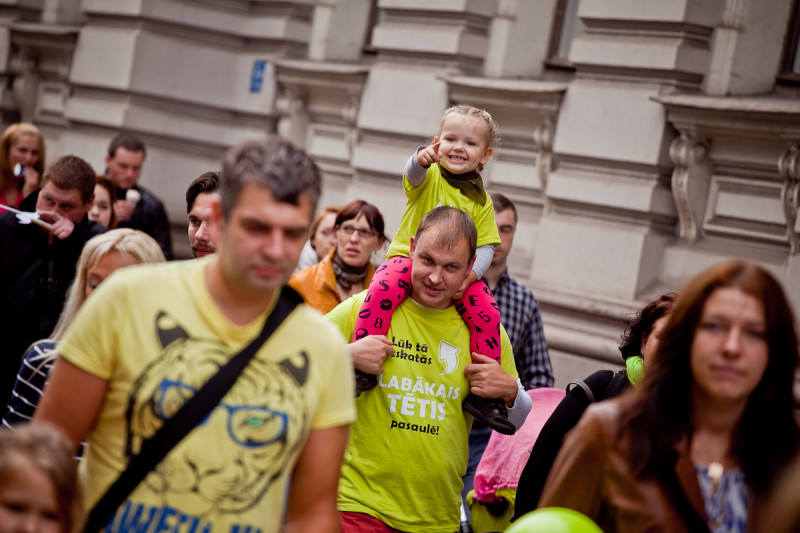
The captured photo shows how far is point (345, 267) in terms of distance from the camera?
6652 mm

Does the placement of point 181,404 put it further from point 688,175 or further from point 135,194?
point 135,194

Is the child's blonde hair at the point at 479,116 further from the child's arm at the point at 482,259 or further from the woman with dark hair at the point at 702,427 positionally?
the woman with dark hair at the point at 702,427

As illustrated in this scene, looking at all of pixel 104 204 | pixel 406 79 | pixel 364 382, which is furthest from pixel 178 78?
pixel 364 382

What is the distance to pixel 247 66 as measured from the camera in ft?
40.5

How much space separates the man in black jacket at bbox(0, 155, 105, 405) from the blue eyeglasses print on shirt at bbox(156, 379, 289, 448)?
9.84 ft

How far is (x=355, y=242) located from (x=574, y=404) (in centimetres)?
262

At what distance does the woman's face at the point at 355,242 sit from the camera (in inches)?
262

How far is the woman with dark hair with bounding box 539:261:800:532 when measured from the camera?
2717 millimetres

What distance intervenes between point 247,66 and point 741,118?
646 cm

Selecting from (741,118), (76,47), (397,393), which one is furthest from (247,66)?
(397,393)

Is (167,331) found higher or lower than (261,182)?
lower

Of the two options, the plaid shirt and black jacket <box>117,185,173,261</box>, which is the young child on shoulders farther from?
black jacket <box>117,185,173,261</box>

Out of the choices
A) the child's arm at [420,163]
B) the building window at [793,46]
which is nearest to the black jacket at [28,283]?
the child's arm at [420,163]

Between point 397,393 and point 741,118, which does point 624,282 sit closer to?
point 741,118
